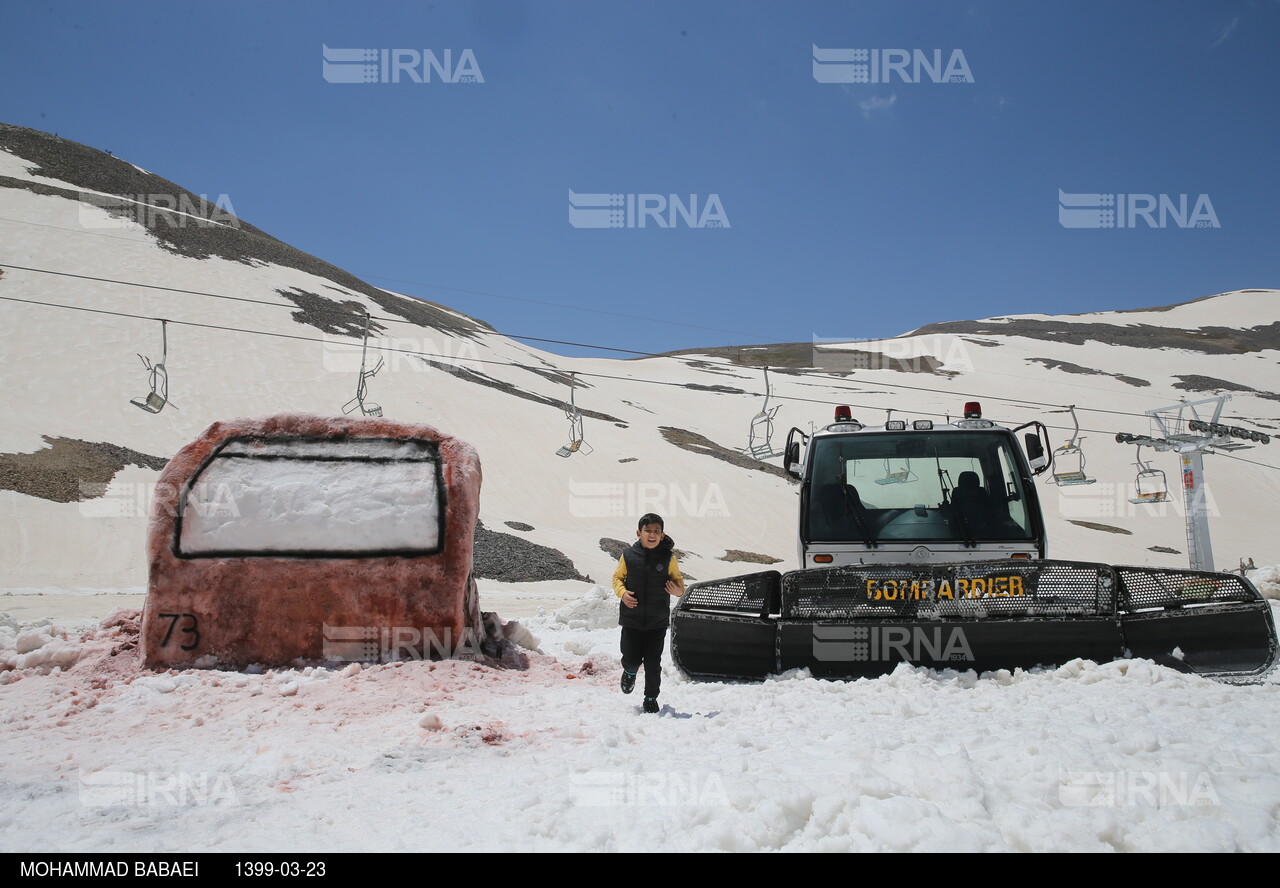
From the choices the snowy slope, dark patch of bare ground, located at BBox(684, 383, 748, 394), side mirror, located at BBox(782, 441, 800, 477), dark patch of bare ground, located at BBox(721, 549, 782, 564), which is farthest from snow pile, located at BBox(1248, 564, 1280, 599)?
dark patch of bare ground, located at BBox(684, 383, 748, 394)

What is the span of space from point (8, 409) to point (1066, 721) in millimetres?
27653

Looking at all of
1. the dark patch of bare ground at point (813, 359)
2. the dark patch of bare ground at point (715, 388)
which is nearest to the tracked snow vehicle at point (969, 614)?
the dark patch of bare ground at point (715, 388)

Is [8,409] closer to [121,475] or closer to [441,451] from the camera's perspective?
[121,475]

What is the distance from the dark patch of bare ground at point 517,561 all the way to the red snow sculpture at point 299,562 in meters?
12.2

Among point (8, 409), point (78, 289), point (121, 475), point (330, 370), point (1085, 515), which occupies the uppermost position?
point (78, 289)

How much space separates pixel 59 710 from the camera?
4.98m

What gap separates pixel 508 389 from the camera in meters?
40.2

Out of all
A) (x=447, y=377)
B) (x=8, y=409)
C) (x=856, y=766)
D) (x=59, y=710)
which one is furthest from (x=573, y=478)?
(x=856, y=766)

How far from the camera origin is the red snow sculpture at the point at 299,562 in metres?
6.09

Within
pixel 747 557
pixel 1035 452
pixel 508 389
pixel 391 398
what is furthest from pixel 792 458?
pixel 508 389

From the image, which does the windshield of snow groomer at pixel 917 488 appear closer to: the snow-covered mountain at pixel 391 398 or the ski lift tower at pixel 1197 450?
the snow-covered mountain at pixel 391 398

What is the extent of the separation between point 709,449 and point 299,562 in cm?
3115

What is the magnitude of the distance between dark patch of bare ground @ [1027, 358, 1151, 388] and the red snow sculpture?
69.9 meters
